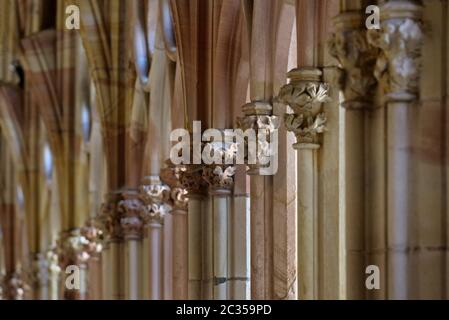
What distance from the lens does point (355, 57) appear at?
11570 mm

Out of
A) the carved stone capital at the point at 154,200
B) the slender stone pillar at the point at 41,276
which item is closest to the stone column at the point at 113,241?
the carved stone capital at the point at 154,200

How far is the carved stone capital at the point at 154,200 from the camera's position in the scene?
23281 mm

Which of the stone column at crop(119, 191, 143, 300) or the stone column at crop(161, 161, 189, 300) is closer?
the stone column at crop(161, 161, 189, 300)

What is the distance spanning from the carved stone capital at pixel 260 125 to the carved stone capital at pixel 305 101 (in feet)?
6.36

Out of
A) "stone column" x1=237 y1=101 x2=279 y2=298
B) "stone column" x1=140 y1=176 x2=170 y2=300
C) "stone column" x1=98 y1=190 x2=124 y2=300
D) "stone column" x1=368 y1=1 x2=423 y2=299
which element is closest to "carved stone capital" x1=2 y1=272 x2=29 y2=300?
"stone column" x1=98 y1=190 x2=124 y2=300

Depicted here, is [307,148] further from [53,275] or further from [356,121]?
[53,275]

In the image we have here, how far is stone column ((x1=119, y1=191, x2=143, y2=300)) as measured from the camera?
24.4 metres

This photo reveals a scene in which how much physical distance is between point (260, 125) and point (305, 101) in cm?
217

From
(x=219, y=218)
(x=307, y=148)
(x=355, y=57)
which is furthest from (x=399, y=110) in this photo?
(x=219, y=218)

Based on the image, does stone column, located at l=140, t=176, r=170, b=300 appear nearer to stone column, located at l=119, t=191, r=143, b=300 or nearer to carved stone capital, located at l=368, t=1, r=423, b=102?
stone column, located at l=119, t=191, r=143, b=300

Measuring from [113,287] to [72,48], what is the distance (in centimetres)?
540

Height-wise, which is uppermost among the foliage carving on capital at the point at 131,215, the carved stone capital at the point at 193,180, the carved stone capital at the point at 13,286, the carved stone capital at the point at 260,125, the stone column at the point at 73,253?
the carved stone capital at the point at 260,125

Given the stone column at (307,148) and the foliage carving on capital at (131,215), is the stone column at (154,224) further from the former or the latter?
the stone column at (307,148)
